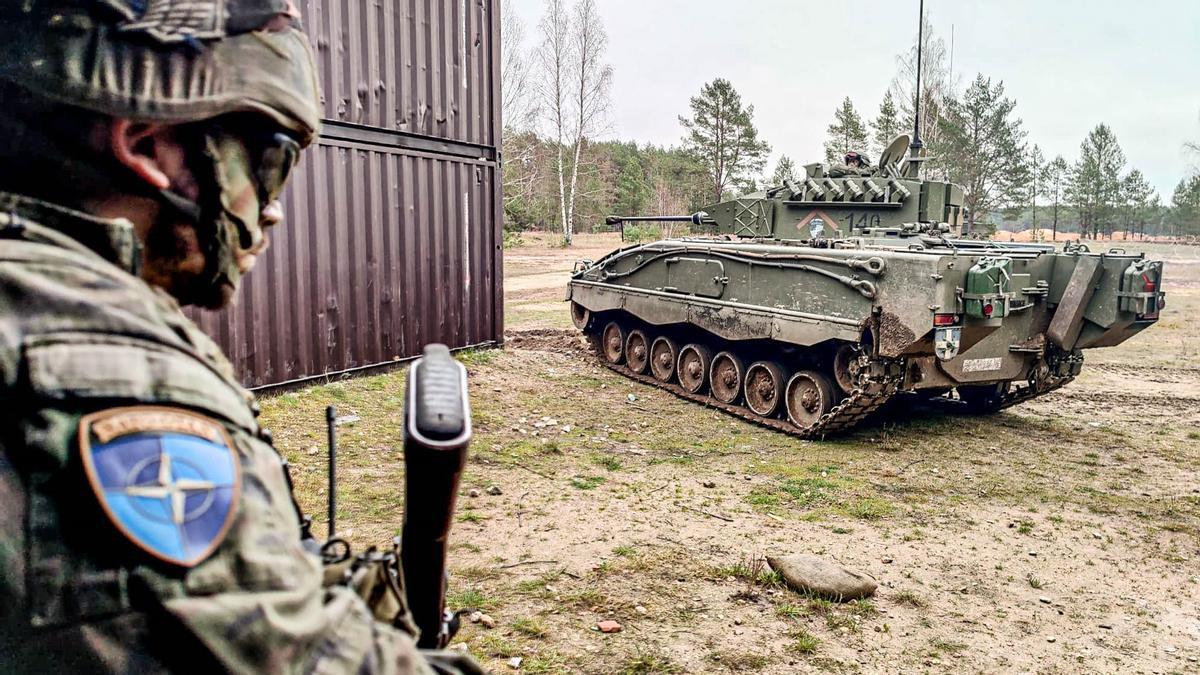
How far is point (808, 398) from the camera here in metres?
8.67

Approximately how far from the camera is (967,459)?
26.0 ft

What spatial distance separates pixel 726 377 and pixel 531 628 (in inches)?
230

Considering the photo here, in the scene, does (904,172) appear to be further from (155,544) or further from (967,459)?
(155,544)

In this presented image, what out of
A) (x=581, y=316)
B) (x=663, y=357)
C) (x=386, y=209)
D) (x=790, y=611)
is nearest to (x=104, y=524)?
(x=790, y=611)

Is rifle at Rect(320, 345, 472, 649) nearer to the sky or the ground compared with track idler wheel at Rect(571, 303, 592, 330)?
nearer to the sky

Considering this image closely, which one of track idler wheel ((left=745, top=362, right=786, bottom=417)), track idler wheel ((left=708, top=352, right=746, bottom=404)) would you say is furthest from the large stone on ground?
track idler wheel ((left=708, top=352, right=746, bottom=404))

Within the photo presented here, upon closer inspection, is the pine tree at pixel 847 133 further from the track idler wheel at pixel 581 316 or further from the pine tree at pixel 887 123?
the track idler wheel at pixel 581 316

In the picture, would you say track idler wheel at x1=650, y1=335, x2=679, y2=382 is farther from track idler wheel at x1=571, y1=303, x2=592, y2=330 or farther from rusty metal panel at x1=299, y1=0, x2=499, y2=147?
rusty metal panel at x1=299, y1=0, x2=499, y2=147

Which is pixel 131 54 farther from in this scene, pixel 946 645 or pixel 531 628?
pixel 946 645

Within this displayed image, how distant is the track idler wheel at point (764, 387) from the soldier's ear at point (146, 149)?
8103 mm

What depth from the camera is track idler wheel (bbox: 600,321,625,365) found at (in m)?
12.0

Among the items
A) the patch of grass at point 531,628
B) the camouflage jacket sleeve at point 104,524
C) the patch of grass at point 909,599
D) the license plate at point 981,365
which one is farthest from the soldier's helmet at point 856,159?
the camouflage jacket sleeve at point 104,524

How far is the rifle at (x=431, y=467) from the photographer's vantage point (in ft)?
3.94

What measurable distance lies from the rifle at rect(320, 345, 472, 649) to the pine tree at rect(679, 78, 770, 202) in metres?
39.6
